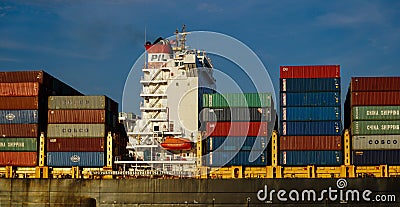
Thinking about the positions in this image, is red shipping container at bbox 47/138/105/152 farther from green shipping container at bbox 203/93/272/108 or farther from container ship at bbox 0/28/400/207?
green shipping container at bbox 203/93/272/108

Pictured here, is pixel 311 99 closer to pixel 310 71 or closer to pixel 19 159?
pixel 310 71

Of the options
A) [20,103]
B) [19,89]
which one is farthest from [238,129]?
[19,89]

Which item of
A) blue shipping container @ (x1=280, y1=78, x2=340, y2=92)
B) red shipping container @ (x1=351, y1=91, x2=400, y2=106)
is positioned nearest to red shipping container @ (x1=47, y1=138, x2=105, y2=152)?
blue shipping container @ (x1=280, y1=78, x2=340, y2=92)

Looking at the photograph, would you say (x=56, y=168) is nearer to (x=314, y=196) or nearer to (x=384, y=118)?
(x=314, y=196)

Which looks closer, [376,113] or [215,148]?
[376,113]

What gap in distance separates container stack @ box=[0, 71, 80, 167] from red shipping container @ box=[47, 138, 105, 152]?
122cm

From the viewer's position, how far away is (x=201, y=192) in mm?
42125

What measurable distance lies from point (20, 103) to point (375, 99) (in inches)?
990

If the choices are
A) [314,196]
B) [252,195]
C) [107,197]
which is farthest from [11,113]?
[314,196]

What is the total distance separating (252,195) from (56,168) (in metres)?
14.6

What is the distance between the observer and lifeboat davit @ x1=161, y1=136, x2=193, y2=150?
A: 45844mm

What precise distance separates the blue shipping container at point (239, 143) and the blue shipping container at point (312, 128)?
1.64 meters

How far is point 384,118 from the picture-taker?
140ft

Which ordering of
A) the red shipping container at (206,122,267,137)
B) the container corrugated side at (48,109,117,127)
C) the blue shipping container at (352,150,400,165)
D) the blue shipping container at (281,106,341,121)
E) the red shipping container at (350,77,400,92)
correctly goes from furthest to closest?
the container corrugated side at (48,109,117,127), the red shipping container at (206,122,267,137), the blue shipping container at (281,106,341,121), the red shipping container at (350,77,400,92), the blue shipping container at (352,150,400,165)
